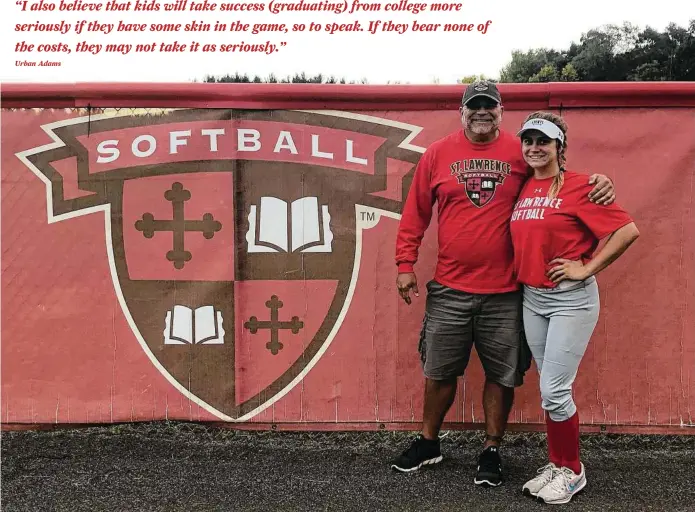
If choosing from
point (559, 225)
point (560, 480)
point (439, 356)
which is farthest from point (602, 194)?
point (560, 480)

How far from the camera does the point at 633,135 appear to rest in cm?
342

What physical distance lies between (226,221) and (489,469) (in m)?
1.86

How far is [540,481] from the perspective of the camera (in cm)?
278

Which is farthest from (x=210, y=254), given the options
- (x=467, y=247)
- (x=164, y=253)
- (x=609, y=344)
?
(x=609, y=344)

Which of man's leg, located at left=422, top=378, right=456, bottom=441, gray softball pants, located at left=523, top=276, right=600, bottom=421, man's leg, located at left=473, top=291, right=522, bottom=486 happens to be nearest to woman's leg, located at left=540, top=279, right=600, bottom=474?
gray softball pants, located at left=523, top=276, right=600, bottom=421

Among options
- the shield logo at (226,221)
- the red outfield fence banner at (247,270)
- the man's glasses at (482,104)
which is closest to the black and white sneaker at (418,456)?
the red outfield fence banner at (247,270)

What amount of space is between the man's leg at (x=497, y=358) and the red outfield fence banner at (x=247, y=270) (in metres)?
0.45

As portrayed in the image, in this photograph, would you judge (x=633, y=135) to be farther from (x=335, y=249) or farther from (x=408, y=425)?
(x=408, y=425)

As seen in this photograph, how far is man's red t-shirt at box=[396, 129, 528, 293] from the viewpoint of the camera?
291cm

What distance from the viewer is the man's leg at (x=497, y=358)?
116 inches

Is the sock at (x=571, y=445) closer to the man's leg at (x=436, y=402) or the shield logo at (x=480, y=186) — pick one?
the man's leg at (x=436, y=402)

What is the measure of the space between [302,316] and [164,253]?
838 mm

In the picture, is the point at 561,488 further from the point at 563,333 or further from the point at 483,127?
the point at 483,127

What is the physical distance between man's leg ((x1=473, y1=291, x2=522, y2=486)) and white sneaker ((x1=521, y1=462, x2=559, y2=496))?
0.15m
